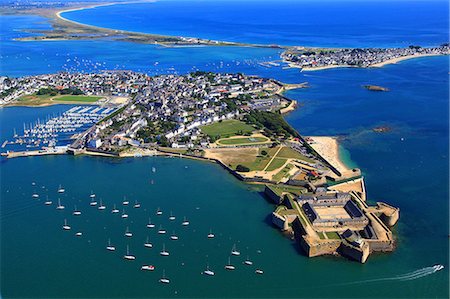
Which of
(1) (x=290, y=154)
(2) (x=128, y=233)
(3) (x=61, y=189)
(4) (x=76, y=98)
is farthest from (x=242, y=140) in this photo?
(4) (x=76, y=98)

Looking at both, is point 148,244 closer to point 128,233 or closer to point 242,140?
point 128,233

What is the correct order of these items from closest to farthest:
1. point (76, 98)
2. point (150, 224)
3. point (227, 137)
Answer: point (150, 224) < point (227, 137) < point (76, 98)

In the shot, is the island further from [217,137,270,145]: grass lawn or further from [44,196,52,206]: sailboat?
[44,196,52,206]: sailboat

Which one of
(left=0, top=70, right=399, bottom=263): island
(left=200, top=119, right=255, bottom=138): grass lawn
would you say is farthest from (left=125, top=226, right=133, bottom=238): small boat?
(left=200, top=119, right=255, bottom=138): grass lawn

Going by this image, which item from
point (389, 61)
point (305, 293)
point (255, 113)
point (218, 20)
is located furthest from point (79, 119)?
point (218, 20)

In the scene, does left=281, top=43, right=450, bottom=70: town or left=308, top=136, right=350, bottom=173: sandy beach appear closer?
left=308, top=136, right=350, bottom=173: sandy beach

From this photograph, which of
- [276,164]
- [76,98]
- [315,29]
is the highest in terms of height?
[315,29]

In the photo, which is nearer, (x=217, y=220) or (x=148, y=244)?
(x=148, y=244)
